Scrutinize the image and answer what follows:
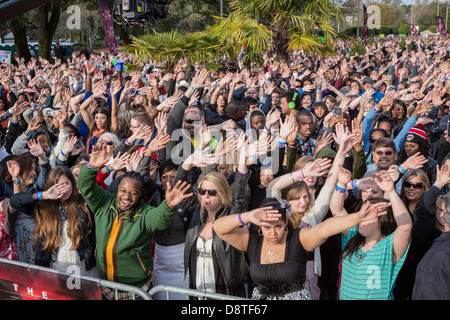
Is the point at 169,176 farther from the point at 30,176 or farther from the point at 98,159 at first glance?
the point at 30,176

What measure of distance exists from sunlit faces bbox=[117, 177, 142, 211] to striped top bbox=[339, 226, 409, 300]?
65.1 inches

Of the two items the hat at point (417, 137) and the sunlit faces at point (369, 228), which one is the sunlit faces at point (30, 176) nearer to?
the sunlit faces at point (369, 228)

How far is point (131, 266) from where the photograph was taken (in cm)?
362

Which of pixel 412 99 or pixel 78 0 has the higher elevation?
pixel 78 0

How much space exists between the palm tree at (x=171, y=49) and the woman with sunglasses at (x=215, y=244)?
831cm

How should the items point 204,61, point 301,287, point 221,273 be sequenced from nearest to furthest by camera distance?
point 301,287 → point 221,273 → point 204,61

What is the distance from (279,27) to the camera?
12695mm

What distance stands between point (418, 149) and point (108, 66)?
13.5m

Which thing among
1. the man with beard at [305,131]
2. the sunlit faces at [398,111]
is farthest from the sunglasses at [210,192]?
the sunlit faces at [398,111]

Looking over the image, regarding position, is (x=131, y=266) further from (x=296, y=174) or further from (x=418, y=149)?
(x=418, y=149)

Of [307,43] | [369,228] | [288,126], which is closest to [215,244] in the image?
[369,228]

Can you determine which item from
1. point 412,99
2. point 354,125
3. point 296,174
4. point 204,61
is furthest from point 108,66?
point 296,174

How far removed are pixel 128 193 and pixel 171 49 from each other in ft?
27.7

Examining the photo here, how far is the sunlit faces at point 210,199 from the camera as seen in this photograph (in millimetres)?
3668
